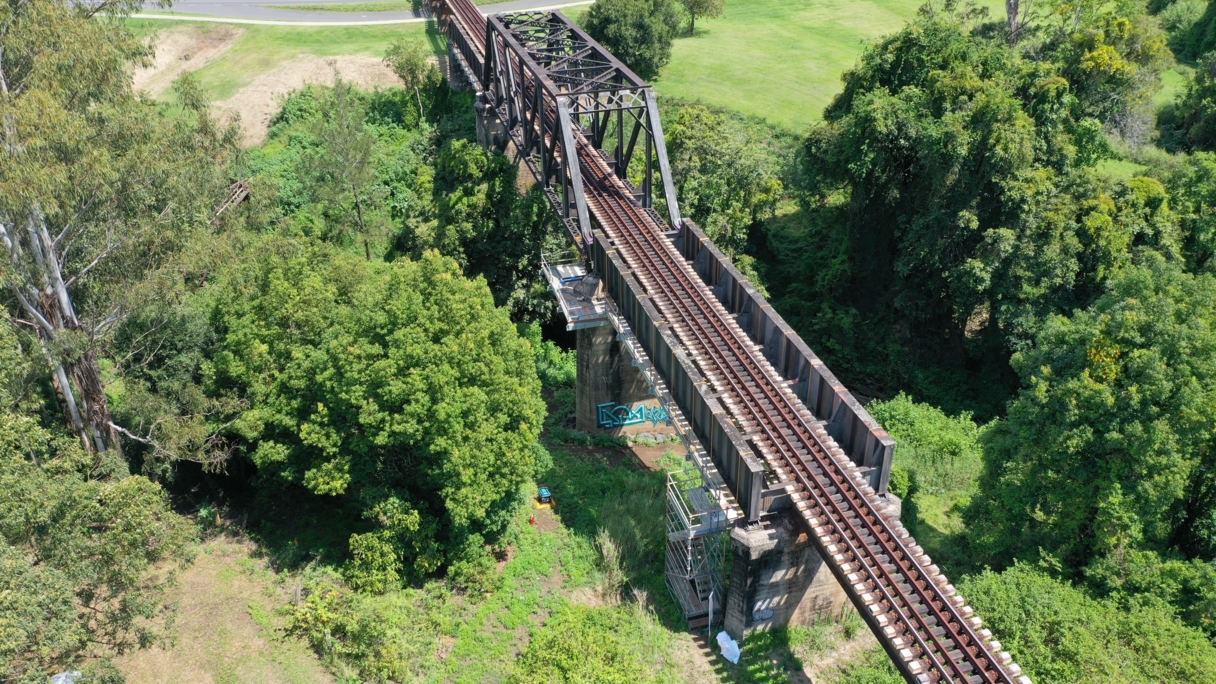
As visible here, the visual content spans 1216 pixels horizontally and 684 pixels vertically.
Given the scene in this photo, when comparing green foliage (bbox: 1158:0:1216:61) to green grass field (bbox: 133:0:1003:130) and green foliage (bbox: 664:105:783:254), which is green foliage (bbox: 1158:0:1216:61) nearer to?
green grass field (bbox: 133:0:1003:130)

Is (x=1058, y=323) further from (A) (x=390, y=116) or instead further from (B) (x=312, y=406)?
(A) (x=390, y=116)

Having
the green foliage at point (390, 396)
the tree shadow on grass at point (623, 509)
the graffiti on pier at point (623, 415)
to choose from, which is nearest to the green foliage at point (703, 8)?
the graffiti on pier at point (623, 415)

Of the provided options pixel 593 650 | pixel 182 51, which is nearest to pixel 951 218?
pixel 593 650

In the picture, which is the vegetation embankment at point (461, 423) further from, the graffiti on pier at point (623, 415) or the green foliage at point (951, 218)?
the graffiti on pier at point (623, 415)

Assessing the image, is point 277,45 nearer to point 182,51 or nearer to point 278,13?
point 182,51

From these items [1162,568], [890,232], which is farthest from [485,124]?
[1162,568]

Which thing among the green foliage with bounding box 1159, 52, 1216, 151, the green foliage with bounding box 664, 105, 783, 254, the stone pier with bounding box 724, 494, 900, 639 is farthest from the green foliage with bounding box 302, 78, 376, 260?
the green foliage with bounding box 1159, 52, 1216, 151

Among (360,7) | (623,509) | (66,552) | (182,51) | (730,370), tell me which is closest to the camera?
(66,552)
